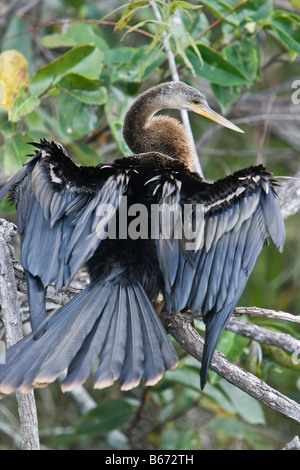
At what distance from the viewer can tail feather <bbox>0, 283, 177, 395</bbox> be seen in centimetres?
167

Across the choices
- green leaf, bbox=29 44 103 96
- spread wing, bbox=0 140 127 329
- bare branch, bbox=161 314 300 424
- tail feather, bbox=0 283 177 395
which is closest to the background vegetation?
green leaf, bbox=29 44 103 96

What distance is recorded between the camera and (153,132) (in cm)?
255

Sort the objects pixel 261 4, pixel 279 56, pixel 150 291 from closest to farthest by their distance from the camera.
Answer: pixel 150 291
pixel 261 4
pixel 279 56

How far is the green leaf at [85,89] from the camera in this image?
2.66m

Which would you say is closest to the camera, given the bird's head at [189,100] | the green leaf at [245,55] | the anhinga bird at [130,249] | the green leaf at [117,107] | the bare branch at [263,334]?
the anhinga bird at [130,249]

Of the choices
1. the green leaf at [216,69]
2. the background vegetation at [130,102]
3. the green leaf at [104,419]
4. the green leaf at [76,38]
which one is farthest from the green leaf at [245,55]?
the green leaf at [104,419]

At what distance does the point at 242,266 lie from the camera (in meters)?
1.97

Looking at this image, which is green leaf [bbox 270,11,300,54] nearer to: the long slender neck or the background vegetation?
the background vegetation

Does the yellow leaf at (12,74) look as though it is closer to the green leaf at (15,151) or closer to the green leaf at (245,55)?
the green leaf at (15,151)

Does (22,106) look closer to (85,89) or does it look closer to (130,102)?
(85,89)

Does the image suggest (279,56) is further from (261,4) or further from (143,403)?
(143,403)

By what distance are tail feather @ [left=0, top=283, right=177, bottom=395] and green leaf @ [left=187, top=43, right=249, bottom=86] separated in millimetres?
1249

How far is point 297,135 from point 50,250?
2356mm
